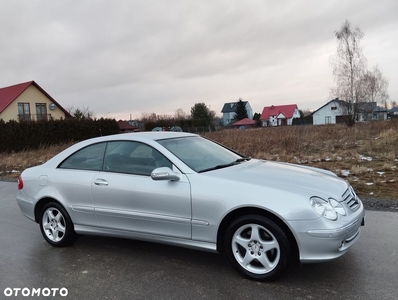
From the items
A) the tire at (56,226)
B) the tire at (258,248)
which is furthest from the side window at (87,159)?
the tire at (258,248)

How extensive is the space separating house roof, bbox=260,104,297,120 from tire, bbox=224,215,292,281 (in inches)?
3622

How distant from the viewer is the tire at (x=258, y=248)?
342 centimetres

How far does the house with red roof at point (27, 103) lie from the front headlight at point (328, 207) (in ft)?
127

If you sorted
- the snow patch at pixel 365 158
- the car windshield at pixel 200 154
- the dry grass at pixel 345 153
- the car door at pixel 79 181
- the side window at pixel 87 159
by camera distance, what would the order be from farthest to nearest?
the snow patch at pixel 365 158 → the dry grass at pixel 345 153 → the side window at pixel 87 159 → the car door at pixel 79 181 → the car windshield at pixel 200 154

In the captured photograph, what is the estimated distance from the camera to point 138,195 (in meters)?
4.12

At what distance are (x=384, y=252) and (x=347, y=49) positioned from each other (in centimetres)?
3576

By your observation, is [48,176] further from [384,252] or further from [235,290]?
[384,252]

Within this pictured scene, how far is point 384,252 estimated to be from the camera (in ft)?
14.0

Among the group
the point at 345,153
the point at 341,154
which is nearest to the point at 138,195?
the point at 341,154

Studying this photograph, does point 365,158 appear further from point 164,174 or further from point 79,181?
point 79,181

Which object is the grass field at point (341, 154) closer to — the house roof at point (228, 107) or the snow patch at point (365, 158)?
the snow patch at point (365, 158)

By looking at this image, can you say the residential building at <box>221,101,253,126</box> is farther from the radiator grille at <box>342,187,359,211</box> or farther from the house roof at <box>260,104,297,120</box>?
the radiator grille at <box>342,187,359,211</box>

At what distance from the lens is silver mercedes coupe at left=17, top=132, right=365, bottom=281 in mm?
3406
